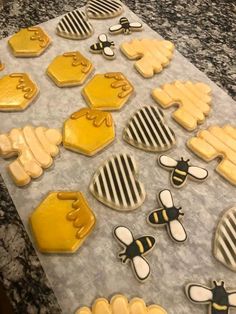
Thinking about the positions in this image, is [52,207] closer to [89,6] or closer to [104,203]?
[104,203]

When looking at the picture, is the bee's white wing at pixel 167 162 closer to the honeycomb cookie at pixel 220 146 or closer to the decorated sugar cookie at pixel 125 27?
the honeycomb cookie at pixel 220 146

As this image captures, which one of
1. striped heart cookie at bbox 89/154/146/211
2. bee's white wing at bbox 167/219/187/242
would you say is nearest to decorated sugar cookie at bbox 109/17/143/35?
striped heart cookie at bbox 89/154/146/211

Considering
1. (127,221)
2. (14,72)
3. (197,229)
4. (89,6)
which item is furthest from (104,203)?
(89,6)

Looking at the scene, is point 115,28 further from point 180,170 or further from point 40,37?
point 180,170

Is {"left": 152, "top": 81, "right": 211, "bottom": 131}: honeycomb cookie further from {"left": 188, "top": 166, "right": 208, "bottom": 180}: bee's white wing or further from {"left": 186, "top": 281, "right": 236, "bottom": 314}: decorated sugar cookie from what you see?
{"left": 186, "top": 281, "right": 236, "bottom": 314}: decorated sugar cookie

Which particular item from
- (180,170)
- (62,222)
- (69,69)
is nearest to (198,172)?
(180,170)

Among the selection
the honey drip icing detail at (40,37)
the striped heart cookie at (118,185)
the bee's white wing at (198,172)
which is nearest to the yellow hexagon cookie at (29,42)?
the honey drip icing detail at (40,37)
